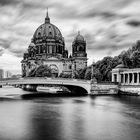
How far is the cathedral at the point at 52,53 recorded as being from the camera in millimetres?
128500

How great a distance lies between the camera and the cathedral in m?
128

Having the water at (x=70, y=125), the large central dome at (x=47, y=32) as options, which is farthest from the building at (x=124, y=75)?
the large central dome at (x=47, y=32)

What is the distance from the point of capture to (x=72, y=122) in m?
26.5

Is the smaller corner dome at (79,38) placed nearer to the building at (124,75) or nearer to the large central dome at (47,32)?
the large central dome at (47,32)

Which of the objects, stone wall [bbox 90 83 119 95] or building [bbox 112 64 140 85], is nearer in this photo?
stone wall [bbox 90 83 119 95]

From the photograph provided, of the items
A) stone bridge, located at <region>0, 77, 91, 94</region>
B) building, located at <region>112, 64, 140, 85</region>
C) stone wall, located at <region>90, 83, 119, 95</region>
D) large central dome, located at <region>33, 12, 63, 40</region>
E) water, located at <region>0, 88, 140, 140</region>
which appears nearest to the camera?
water, located at <region>0, 88, 140, 140</region>

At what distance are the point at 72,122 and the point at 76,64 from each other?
342ft

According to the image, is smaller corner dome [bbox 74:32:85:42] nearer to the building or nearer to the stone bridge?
the building

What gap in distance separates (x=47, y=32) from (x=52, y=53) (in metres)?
10.3

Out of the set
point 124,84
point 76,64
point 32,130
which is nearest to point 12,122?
point 32,130

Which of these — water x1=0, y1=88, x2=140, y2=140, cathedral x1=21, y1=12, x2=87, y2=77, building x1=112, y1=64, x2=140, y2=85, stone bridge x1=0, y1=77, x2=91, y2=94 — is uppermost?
cathedral x1=21, y1=12, x2=87, y2=77

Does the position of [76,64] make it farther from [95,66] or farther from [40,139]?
[40,139]

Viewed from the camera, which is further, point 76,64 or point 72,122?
point 76,64

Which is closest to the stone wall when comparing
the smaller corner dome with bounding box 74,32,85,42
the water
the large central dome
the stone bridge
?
the stone bridge
